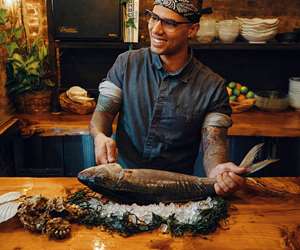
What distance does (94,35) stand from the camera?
127 inches

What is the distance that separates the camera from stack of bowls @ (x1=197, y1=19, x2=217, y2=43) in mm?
3412

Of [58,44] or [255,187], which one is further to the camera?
[58,44]

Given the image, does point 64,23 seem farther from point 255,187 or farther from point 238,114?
point 255,187

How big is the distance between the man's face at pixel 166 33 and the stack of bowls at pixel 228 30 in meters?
1.63

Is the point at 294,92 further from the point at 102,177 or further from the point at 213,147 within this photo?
the point at 102,177

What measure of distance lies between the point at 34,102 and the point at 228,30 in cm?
188

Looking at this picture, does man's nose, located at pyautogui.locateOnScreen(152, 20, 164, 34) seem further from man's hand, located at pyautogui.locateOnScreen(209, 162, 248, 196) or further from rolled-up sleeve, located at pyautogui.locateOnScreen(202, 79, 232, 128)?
man's hand, located at pyautogui.locateOnScreen(209, 162, 248, 196)

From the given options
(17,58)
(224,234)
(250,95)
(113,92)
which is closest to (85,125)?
(17,58)

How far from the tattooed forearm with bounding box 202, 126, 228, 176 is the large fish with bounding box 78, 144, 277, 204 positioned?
0.84 ft

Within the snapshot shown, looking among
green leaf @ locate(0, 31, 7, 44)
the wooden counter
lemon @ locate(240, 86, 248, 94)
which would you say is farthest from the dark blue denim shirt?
lemon @ locate(240, 86, 248, 94)

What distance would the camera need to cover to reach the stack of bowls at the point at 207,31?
134 inches

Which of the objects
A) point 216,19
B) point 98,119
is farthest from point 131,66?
point 216,19

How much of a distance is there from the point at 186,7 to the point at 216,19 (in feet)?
6.62

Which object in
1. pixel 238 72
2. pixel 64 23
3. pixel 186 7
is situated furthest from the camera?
pixel 238 72
